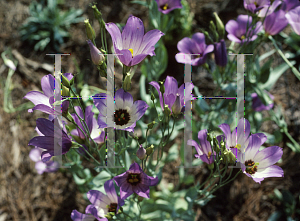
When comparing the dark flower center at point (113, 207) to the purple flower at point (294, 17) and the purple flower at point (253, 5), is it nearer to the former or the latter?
the purple flower at point (253, 5)

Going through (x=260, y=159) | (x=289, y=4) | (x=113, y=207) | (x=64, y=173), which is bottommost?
(x=64, y=173)

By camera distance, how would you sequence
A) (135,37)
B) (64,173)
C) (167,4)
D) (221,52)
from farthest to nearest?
(64,173) < (167,4) < (221,52) < (135,37)

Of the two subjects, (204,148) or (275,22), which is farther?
(275,22)

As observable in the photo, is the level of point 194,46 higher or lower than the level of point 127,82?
higher

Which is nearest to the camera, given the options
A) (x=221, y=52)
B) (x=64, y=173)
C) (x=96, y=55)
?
(x=96, y=55)

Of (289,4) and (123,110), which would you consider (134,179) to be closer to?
(123,110)

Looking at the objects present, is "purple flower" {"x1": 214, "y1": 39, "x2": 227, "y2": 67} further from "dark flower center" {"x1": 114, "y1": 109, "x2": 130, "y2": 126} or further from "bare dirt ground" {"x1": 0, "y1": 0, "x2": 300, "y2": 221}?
"bare dirt ground" {"x1": 0, "y1": 0, "x2": 300, "y2": 221}

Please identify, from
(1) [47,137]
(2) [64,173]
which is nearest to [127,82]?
(1) [47,137]
